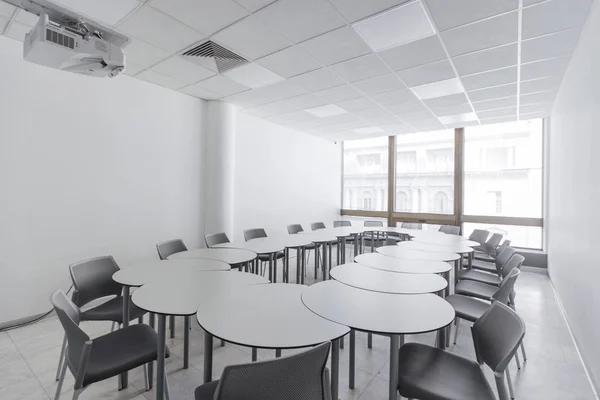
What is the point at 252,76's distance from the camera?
3.79 m

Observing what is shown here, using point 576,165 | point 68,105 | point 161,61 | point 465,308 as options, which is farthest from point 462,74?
point 68,105

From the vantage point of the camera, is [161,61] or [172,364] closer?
[172,364]

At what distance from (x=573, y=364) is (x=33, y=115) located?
562cm

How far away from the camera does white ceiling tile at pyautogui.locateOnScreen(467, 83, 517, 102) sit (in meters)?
3.95

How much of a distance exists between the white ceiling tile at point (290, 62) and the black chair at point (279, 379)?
293 cm

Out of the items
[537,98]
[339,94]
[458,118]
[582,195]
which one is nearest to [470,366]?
[582,195]

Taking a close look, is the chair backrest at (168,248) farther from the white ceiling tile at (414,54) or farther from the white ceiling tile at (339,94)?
the white ceiling tile at (414,54)

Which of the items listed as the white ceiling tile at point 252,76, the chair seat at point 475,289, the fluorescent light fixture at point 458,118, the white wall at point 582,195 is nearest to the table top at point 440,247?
the chair seat at point 475,289

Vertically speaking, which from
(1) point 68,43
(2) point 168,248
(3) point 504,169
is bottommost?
(2) point 168,248

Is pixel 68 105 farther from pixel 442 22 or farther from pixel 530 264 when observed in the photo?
pixel 530 264

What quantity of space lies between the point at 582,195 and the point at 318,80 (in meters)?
3.07

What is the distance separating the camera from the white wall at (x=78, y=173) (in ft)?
9.52

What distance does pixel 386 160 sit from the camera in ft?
24.5

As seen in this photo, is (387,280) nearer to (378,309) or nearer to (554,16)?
(378,309)
